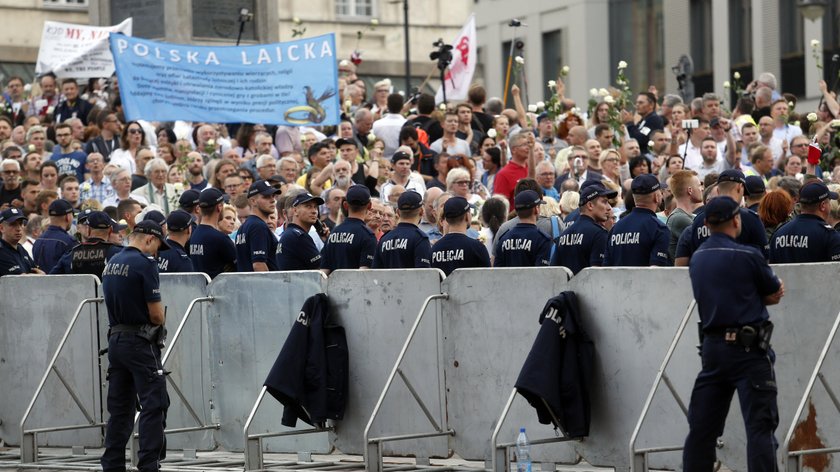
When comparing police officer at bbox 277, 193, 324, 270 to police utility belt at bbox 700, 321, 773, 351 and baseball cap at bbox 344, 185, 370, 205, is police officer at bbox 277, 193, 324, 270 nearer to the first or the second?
baseball cap at bbox 344, 185, 370, 205

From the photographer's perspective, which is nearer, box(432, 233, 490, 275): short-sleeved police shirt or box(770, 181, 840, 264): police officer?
box(770, 181, 840, 264): police officer

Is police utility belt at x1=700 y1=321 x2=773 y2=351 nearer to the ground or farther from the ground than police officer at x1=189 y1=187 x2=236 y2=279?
nearer to the ground

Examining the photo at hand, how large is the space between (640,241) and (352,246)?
8.27ft

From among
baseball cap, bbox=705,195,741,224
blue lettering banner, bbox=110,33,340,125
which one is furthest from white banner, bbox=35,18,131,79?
baseball cap, bbox=705,195,741,224

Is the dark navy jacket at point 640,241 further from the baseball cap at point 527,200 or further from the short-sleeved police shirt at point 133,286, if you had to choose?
the short-sleeved police shirt at point 133,286

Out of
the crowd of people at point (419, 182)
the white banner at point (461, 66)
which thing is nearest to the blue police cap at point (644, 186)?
the crowd of people at point (419, 182)

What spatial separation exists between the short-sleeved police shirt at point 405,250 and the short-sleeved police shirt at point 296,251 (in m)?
0.99

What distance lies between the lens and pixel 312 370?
41.1 ft

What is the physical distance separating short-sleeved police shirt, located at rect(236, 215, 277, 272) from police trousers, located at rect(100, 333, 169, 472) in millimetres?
2175

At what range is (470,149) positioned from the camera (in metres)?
20.5

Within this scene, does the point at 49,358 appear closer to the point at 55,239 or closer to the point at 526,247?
the point at 55,239

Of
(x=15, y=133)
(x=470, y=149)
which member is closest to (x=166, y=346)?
(x=470, y=149)

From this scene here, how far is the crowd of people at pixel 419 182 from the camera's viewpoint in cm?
1313

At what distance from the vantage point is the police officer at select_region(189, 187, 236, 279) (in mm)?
14594
